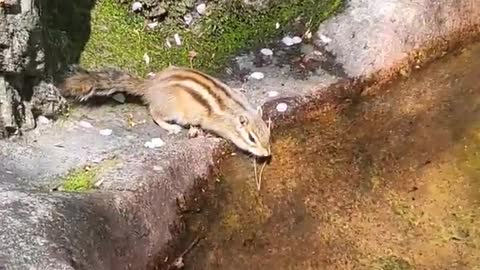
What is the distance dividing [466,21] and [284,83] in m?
1.53

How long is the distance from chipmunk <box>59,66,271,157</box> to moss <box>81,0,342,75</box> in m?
0.37

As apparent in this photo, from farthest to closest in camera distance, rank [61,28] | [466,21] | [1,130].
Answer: [466,21] < [61,28] < [1,130]

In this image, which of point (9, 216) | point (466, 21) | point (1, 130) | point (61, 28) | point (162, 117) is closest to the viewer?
point (9, 216)

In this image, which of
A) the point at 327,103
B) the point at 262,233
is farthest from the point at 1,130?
the point at 327,103

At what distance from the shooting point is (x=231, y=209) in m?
6.07

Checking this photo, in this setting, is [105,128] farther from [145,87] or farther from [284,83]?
[284,83]

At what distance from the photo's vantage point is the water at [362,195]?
19.2ft

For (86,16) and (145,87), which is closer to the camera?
(145,87)

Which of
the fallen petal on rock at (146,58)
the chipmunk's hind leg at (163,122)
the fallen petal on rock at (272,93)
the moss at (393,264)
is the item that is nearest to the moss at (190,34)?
the fallen petal on rock at (146,58)

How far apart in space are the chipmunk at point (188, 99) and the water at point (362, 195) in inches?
8.0

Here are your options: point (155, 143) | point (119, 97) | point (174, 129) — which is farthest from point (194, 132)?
point (119, 97)

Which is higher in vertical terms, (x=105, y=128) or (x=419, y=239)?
(x=105, y=128)

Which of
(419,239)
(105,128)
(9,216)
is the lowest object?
(419,239)

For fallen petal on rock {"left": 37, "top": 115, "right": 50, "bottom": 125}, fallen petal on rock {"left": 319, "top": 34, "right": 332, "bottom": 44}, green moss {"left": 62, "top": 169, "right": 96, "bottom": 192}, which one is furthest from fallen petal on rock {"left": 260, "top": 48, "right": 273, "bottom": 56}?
green moss {"left": 62, "top": 169, "right": 96, "bottom": 192}
